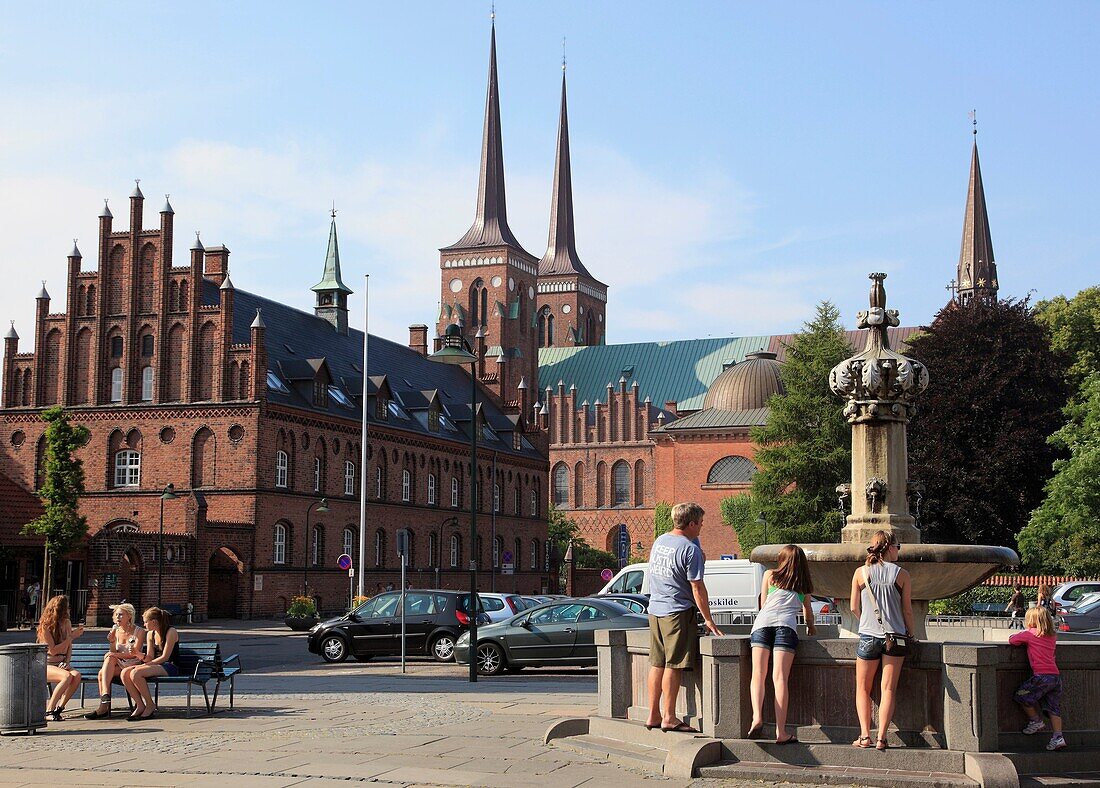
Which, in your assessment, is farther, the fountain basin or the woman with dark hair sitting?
the woman with dark hair sitting

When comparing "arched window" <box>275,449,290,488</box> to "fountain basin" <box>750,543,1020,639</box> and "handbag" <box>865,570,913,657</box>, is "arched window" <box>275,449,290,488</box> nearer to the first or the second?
"fountain basin" <box>750,543,1020,639</box>

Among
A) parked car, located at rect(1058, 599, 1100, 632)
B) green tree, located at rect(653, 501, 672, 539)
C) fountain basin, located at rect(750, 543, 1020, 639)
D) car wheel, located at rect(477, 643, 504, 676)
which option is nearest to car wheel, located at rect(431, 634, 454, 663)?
car wheel, located at rect(477, 643, 504, 676)

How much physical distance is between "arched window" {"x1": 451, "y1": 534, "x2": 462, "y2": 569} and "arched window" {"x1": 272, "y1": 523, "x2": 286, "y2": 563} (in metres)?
15.4

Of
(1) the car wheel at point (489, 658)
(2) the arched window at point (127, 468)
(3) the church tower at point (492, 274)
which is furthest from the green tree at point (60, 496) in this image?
(3) the church tower at point (492, 274)

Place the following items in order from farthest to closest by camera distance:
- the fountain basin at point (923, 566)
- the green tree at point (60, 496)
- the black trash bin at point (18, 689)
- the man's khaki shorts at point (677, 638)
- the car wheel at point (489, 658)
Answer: the green tree at point (60, 496) < the car wheel at point (489, 658) < the black trash bin at point (18, 689) < the fountain basin at point (923, 566) < the man's khaki shorts at point (677, 638)

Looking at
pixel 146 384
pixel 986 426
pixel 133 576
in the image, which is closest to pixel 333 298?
pixel 146 384

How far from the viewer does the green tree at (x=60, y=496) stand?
4216 cm

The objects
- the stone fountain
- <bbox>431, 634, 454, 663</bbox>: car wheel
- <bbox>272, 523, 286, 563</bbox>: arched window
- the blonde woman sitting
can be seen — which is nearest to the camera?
the stone fountain

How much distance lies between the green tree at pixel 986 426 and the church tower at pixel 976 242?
173ft

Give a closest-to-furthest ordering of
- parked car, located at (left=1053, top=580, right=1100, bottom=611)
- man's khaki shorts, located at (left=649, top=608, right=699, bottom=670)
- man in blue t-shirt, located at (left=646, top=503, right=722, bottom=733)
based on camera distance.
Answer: man in blue t-shirt, located at (left=646, top=503, right=722, bottom=733) < man's khaki shorts, located at (left=649, top=608, right=699, bottom=670) < parked car, located at (left=1053, top=580, right=1100, bottom=611)

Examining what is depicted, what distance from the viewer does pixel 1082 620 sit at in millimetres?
28000

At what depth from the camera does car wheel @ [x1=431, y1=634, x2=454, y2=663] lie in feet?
93.4

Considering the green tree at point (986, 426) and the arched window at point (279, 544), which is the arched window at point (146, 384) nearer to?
the arched window at point (279, 544)

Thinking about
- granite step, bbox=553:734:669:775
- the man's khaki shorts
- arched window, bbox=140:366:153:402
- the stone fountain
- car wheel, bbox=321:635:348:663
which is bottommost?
car wheel, bbox=321:635:348:663
